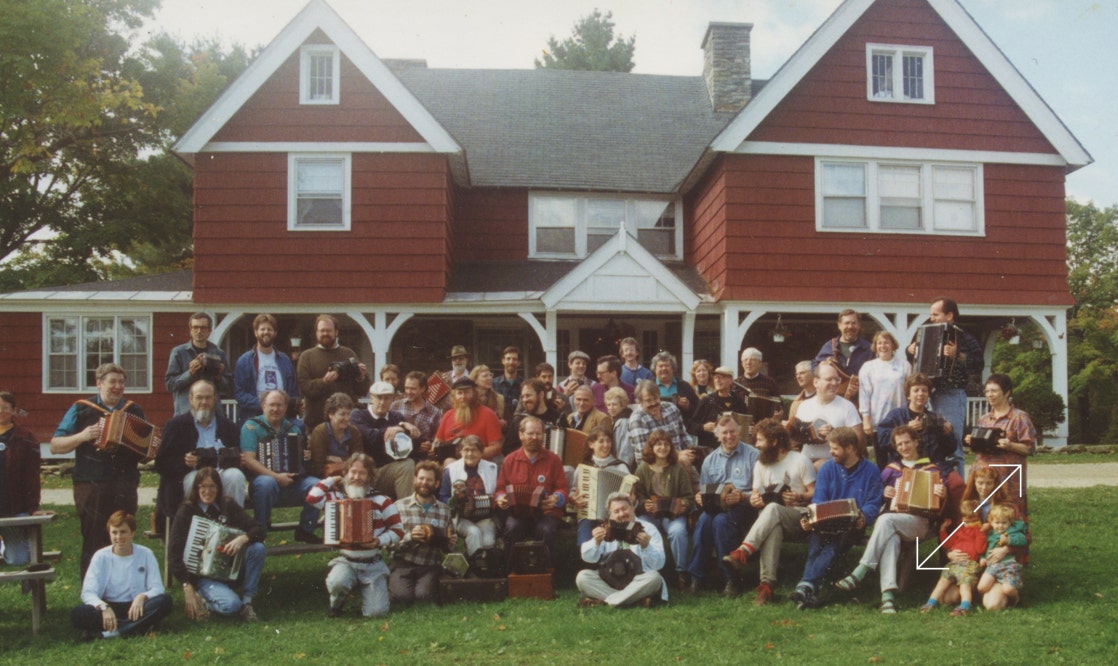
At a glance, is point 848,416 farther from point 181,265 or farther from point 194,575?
point 181,265

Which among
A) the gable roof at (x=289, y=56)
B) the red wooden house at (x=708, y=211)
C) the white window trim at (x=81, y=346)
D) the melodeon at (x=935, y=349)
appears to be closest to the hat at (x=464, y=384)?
the melodeon at (x=935, y=349)

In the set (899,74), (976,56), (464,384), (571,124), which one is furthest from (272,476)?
(976,56)

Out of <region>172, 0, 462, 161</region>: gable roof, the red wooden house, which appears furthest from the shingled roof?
<region>172, 0, 462, 161</region>: gable roof

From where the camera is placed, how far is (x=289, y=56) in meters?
16.8

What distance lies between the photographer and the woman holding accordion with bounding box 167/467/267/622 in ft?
24.2

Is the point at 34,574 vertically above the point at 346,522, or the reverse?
the point at 346,522

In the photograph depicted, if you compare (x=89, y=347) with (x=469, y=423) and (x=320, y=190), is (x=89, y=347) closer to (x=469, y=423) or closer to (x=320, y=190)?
(x=320, y=190)

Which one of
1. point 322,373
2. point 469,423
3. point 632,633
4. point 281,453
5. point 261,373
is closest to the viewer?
point 632,633

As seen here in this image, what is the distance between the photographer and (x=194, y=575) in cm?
742

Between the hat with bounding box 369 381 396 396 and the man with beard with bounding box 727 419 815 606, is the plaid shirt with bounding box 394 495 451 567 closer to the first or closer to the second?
the hat with bounding box 369 381 396 396

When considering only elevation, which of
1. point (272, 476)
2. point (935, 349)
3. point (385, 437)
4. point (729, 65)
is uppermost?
point (729, 65)

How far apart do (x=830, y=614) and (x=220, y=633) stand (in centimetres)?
436

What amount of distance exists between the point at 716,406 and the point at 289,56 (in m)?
11.0

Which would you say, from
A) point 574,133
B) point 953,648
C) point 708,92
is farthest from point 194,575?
point 708,92
